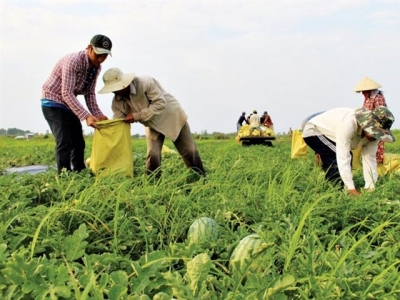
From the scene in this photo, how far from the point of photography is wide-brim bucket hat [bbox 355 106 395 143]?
4094 millimetres

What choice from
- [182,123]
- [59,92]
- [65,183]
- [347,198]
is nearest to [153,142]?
[182,123]

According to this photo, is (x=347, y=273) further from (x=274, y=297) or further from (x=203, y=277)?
(x=203, y=277)

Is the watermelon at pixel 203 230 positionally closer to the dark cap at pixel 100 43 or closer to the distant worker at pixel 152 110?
the distant worker at pixel 152 110

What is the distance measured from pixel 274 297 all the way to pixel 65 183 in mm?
2726

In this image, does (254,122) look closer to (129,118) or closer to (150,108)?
(150,108)

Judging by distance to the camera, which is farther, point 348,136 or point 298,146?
point 298,146

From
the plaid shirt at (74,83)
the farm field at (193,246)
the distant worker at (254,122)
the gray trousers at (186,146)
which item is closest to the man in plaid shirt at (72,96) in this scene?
the plaid shirt at (74,83)

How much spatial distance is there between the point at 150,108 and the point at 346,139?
1.81 metres

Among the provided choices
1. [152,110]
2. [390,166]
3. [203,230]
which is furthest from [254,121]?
[203,230]

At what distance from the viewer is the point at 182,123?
203 inches

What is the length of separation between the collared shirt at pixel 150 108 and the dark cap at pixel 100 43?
1.30 ft

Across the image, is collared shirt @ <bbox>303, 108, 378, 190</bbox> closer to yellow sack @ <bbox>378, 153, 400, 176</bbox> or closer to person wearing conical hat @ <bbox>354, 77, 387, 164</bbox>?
yellow sack @ <bbox>378, 153, 400, 176</bbox>

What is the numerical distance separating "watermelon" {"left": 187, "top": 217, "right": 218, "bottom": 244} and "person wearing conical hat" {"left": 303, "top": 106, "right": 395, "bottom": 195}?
1.84 meters

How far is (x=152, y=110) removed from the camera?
4.82 meters
